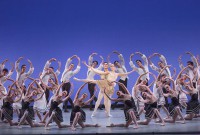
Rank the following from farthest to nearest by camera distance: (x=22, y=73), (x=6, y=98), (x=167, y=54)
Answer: (x=167, y=54), (x=22, y=73), (x=6, y=98)

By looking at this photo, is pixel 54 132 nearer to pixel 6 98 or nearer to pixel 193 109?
pixel 6 98

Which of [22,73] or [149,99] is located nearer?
[149,99]

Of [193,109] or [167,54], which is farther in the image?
[167,54]

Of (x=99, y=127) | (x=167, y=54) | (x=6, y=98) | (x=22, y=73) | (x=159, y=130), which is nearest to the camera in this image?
(x=159, y=130)

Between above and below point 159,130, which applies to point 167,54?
above

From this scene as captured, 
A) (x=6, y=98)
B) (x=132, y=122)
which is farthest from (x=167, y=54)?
(x=6, y=98)

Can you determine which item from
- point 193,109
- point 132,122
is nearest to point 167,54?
point 193,109

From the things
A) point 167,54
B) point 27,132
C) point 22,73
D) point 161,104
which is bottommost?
point 27,132

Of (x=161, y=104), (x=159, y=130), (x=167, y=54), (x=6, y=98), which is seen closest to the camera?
(x=159, y=130)

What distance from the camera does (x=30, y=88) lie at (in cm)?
757

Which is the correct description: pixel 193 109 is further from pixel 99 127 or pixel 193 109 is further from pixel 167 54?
pixel 167 54

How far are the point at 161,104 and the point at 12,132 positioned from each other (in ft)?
12.6

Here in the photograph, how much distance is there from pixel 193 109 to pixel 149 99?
135 cm

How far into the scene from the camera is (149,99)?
738 cm
